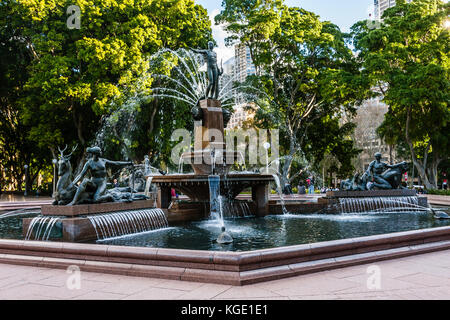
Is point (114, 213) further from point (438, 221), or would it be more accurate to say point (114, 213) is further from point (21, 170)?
point (21, 170)

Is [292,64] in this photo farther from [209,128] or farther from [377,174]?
[209,128]

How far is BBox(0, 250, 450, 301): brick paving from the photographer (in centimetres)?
469

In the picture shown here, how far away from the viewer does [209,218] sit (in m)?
13.1

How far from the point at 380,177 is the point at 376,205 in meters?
1.42

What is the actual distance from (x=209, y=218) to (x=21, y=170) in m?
33.9

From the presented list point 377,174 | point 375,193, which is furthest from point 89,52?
point 375,193

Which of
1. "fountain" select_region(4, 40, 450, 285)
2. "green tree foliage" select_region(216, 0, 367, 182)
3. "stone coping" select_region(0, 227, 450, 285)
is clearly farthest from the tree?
"stone coping" select_region(0, 227, 450, 285)

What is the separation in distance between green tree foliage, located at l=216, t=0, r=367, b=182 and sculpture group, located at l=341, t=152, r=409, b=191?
14.4m

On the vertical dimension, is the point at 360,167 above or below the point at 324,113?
below

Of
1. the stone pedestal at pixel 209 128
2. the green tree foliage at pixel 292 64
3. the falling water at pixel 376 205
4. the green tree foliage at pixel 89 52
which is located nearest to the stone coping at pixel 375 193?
the falling water at pixel 376 205

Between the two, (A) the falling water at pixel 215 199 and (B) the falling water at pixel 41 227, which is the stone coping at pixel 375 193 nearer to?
(A) the falling water at pixel 215 199

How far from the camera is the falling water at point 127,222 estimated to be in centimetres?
887

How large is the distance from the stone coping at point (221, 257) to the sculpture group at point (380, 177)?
7.56 m
